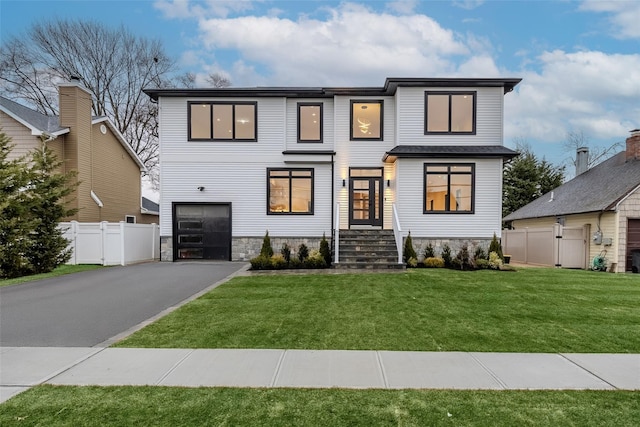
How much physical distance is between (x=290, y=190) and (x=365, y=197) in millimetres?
3110

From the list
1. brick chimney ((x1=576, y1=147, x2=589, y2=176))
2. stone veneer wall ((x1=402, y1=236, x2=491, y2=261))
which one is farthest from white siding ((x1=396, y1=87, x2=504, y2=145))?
brick chimney ((x1=576, y1=147, x2=589, y2=176))

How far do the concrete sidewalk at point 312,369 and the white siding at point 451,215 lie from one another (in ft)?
29.2

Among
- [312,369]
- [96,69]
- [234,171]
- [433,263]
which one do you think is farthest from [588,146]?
[96,69]

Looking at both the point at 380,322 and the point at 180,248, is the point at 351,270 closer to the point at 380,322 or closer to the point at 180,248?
the point at 380,322

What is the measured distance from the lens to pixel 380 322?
5371 millimetres

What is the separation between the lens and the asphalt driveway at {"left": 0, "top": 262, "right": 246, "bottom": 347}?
485cm

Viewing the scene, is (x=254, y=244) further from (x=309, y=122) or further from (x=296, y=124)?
(x=309, y=122)

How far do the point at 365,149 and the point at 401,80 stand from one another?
289cm

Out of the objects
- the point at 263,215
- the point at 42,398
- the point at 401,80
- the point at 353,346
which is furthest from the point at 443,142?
the point at 42,398

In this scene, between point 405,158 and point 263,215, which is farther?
point 263,215

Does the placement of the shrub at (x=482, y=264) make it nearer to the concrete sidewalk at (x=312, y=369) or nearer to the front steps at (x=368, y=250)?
the front steps at (x=368, y=250)

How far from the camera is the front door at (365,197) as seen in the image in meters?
13.7

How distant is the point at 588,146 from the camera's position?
87.2ft

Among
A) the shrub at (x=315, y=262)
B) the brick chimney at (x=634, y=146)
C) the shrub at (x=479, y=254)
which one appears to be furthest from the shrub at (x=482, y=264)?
the brick chimney at (x=634, y=146)
